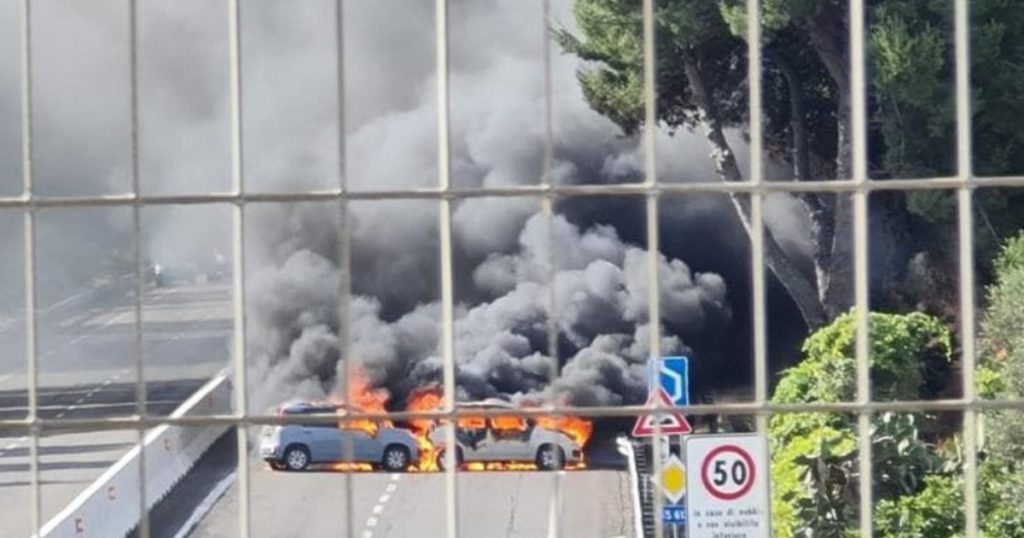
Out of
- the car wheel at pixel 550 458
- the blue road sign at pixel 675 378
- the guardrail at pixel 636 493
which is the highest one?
the blue road sign at pixel 675 378

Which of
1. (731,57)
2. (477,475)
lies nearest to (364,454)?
(477,475)

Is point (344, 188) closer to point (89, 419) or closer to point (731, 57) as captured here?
point (89, 419)

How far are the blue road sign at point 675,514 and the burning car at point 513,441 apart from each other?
1.31 feet

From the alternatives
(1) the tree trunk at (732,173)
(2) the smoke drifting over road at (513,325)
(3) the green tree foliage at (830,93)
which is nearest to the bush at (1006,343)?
(3) the green tree foliage at (830,93)

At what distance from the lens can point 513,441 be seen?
716cm

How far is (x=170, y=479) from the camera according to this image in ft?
23.2

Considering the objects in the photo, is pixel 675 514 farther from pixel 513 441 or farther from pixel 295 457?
pixel 295 457

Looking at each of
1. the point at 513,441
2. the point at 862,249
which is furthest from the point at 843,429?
the point at 862,249

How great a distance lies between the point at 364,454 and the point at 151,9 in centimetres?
203

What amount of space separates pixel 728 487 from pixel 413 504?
51.5 inches

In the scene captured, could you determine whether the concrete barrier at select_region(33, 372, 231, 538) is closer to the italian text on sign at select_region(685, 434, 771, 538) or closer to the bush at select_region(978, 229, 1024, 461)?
the italian text on sign at select_region(685, 434, 771, 538)

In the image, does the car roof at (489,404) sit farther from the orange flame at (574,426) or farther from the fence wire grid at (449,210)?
the fence wire grid at (449,210)

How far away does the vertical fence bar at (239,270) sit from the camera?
6516mm

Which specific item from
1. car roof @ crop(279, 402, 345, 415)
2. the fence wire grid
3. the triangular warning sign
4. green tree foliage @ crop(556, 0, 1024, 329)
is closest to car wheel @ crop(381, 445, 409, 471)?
car roof @ crop(279, 402, 345, 415)
